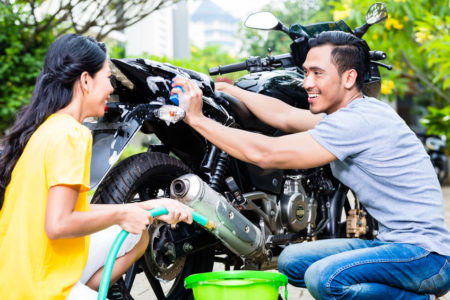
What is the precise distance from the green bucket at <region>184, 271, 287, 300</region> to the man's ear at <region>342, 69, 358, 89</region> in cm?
98

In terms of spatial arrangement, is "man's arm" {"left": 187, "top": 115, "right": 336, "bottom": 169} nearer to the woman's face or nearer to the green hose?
the woman's face

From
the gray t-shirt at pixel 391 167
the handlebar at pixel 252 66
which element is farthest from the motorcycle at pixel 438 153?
the gray t-shirt at pixel 391 167

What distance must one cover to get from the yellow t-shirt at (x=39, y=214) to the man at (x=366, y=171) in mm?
850

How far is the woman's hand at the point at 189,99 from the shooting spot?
9.67 ft

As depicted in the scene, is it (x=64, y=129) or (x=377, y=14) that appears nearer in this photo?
(x=64, y=129)

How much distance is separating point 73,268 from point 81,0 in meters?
7.43

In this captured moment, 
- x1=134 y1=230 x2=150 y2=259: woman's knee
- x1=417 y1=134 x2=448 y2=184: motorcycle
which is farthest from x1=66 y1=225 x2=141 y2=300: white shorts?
x1=417 y1=134 x2=448 y2=184: motorcycle

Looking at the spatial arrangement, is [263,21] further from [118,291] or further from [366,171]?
[118,291]

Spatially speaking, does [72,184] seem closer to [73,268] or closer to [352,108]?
[73,268]

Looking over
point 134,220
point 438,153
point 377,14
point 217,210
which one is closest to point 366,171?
point 217,210

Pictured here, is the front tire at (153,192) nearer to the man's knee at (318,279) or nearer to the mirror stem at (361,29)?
the man's knee at (318,279)

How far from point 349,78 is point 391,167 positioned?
46 centimetres

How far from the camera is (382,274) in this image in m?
2.72

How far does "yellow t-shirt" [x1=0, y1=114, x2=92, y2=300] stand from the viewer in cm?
216
